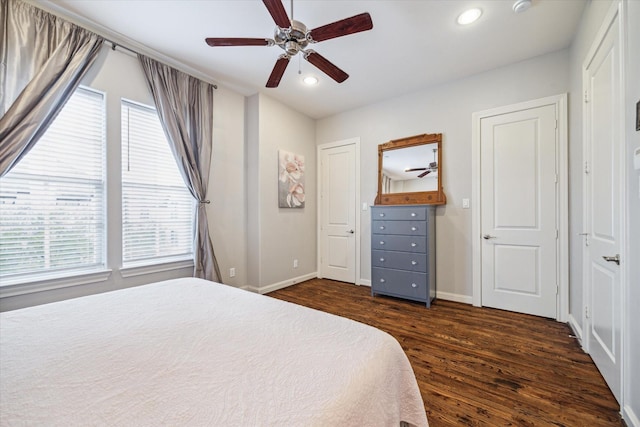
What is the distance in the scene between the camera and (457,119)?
127 inches

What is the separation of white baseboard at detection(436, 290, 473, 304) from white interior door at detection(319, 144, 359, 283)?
1.25m

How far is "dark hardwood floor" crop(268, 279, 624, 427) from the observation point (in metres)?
1.45

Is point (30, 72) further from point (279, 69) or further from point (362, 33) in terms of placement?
point (362, 33)

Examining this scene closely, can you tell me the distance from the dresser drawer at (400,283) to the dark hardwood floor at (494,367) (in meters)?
0.16

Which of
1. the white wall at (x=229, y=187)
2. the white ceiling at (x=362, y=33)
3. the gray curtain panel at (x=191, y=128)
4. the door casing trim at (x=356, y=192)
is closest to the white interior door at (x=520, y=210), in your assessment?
the white ceiling at (x=362, y=33)

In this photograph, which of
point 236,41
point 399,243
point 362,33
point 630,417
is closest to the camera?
point 630,417

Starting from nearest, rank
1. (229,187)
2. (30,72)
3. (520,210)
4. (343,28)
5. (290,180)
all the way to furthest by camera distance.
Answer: (343,28) < (30,72) < (520,210) < (229,187) < (290,180)

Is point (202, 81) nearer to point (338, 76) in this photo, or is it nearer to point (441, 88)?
point (338, 76)

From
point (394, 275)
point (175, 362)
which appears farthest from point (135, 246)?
point (394, 275)

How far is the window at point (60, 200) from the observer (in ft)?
6.46

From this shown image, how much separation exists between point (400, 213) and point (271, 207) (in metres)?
1.77

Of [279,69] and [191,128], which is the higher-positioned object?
[279,69]

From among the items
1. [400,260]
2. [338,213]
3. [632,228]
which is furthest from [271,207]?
[632,228]

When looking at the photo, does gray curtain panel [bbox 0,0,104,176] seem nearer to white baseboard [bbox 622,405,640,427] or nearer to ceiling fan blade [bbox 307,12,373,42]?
ceiling fan blade [bbox 307,12,373,42]
